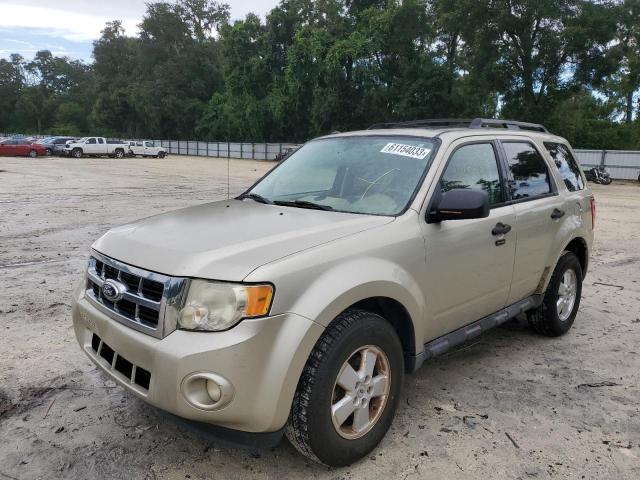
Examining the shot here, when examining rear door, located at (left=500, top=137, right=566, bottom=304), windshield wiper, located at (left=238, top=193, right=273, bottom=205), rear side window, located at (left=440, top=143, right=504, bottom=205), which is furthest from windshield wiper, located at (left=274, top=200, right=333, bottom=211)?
rear door, located at (left=500, top=137, right=566, bottom=304)

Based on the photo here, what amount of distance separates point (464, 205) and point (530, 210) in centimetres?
133

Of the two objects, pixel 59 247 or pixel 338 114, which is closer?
pixel 59 247

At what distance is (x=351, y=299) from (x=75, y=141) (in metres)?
43.6

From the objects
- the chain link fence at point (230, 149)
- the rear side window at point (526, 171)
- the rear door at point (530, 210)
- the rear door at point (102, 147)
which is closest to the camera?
the rear door at point (530, 210)

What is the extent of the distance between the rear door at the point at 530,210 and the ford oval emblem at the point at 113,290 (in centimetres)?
272

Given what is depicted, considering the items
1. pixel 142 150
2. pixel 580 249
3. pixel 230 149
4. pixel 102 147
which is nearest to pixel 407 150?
pixel 580 249

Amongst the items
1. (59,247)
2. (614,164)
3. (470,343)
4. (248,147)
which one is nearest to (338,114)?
(248,147)

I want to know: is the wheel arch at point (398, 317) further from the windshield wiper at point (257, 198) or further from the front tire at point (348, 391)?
the windshield wiper at point (257, 198)

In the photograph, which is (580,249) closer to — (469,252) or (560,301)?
(560,301)

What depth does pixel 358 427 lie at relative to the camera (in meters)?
2.74

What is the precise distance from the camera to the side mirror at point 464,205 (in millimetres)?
2938

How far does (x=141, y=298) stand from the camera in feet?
8.24

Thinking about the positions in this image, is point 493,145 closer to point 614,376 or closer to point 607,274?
point 614,376

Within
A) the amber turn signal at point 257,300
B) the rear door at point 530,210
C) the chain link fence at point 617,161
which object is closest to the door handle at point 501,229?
the rear door at point 530,210
